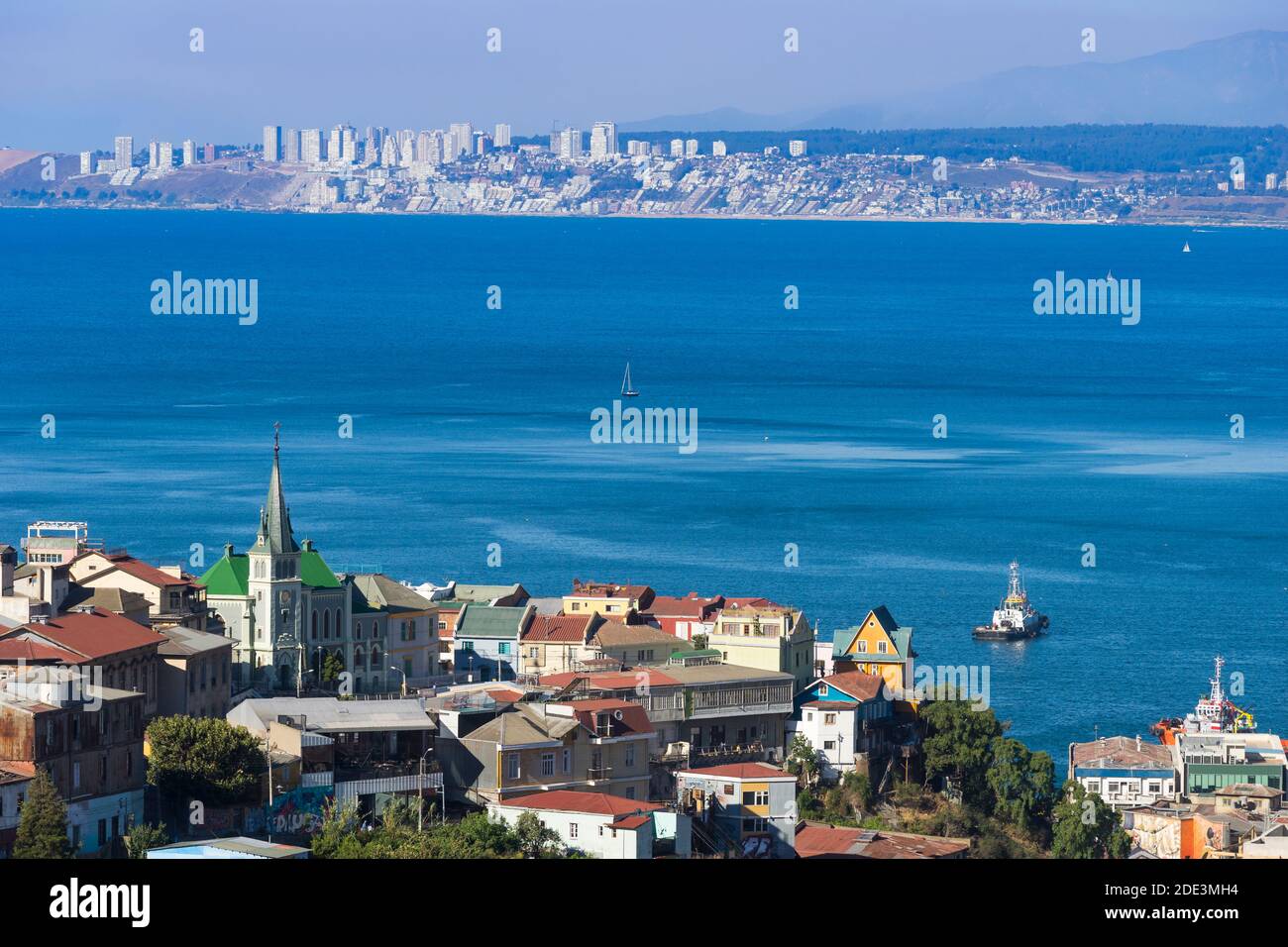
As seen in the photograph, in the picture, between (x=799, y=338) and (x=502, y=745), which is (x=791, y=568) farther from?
(x=799, y=338)

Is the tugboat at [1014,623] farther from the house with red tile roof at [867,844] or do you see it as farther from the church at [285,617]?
the house with red tile roof at [867,844]

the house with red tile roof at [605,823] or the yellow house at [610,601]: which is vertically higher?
the yellow house at [610,601]

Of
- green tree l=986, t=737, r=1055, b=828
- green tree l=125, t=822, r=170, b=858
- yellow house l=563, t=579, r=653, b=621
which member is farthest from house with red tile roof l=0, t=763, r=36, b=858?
yellow house l=563, t=579, r=653, b=621

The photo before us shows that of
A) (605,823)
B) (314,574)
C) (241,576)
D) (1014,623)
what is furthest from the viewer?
(1014,623)

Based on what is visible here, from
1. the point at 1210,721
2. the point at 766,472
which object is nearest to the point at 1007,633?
the point at 1210,721

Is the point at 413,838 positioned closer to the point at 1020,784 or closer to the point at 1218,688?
the point at 1020,784

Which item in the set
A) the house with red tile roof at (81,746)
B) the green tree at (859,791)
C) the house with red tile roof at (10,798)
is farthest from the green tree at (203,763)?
the green tree at (859,791)

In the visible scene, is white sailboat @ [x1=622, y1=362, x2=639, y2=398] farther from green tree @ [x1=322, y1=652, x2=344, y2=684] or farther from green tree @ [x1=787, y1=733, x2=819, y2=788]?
green tree @ [x1=787, y1=733, x2=819, y2=788]
